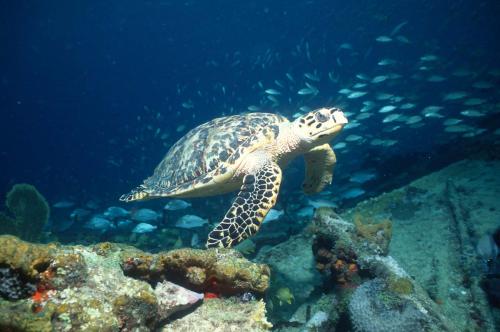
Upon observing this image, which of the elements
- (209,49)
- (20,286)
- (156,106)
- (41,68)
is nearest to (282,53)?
(209,49)

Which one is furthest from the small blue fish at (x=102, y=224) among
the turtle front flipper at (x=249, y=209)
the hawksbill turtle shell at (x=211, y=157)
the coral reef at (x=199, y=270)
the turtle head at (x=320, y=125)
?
the coral reef at (x=199, y=270)

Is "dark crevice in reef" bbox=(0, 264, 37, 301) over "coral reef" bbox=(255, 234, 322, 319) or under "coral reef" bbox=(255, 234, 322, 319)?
over

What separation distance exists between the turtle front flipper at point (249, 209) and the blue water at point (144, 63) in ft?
112

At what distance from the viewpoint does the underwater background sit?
4777 millimetres

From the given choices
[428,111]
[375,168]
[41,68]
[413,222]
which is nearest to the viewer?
[413,222]

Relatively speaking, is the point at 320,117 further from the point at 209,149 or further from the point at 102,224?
the point at 102,224

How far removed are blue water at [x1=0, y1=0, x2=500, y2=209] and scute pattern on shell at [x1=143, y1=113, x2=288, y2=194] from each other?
105 feet

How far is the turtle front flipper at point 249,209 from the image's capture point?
378cm

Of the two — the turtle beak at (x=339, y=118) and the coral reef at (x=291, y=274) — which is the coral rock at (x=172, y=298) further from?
the turtle beak at (x=339, y=118)

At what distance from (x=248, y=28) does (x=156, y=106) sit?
32.1 m

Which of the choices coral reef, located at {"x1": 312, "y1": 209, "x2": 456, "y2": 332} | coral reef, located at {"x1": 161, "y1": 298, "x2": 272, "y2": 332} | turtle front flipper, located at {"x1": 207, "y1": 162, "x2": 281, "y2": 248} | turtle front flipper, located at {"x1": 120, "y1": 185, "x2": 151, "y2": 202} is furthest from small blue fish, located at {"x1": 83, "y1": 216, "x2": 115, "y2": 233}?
coral reef, located at {"x1": 161, "y1": 298, "x2": 272, "y2": 332}

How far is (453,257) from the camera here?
4.68 meters

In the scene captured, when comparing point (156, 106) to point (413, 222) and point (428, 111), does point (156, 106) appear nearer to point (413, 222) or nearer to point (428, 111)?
point (428, 111)

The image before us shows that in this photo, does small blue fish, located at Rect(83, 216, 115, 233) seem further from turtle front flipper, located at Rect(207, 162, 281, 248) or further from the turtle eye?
the turtle eye
